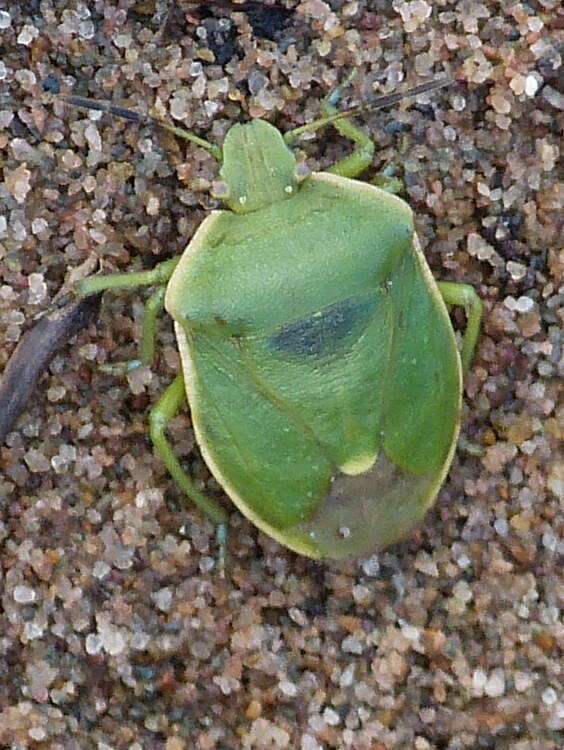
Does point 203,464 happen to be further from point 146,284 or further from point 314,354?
point 314,354

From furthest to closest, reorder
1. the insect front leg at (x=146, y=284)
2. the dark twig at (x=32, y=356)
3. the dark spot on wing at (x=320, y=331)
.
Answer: the dark twig at (x=32, y=356) → the insect front leg at (x=146, y=284) → the dark spot on wing at (x=320, y=331)

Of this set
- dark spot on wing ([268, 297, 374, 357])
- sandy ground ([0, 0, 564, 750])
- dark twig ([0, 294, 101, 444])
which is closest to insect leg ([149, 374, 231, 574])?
sandy ground ([0, 0, 564, 750])

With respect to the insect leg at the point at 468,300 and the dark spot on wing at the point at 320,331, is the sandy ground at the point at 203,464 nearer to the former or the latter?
the insect leg at the point at 468,300

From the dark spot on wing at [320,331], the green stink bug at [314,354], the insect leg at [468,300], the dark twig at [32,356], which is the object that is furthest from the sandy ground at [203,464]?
the dark spot on wing at [320,331]

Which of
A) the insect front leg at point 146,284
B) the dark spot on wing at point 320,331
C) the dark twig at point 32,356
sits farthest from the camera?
the dark twig at point 32,356

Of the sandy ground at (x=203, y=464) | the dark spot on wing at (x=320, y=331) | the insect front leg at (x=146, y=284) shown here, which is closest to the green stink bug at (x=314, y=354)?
the dark spot on wing at (x=320, y=331)

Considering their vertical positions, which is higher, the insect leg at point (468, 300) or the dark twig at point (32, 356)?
the insect leg at point (468, 300)

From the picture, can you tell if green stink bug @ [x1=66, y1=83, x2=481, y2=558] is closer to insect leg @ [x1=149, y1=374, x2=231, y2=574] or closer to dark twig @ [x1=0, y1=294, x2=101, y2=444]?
insect leg @ [x1=149, y1=374, x2=231, y2=574]

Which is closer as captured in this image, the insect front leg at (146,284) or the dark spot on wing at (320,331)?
the dark spot on wing at (320,331)
